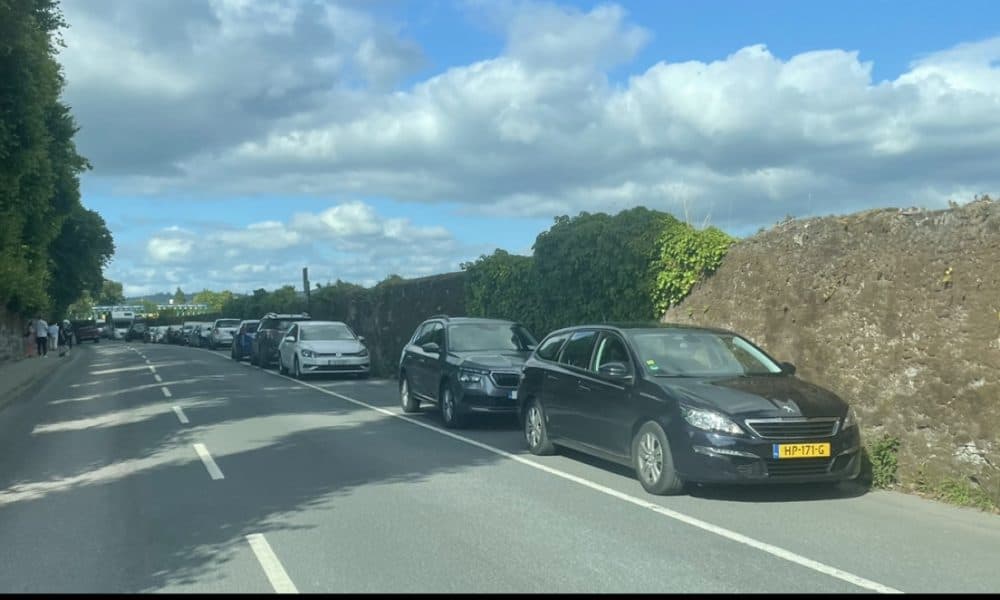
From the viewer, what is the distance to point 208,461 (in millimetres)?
10695

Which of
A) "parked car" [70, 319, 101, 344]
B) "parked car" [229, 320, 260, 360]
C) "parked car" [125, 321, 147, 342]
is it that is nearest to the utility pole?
"parked car" [229, 320, 260, 360]

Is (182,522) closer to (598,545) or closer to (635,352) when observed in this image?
(598,545)

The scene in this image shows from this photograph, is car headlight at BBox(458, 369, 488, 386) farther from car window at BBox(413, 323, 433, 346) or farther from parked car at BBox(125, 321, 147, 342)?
parked car at BBox(125, 321, 147, 342)

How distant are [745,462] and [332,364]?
17.6 meters

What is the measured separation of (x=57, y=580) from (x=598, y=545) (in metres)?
3.61

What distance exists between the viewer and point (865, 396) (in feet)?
32.0

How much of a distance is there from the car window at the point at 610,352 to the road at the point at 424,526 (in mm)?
1185

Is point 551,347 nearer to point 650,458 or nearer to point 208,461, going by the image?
point 650,458

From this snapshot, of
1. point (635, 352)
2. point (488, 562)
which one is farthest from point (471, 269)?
point (488, 562)

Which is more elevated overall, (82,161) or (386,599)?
(82,161)

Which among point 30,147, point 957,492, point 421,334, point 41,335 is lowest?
point 957,492

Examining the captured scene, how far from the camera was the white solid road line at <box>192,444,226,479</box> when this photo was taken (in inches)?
385

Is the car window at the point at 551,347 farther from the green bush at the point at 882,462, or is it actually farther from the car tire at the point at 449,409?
the green bush at the point at 882,462

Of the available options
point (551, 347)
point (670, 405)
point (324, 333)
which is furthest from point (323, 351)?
point (670, 405)
